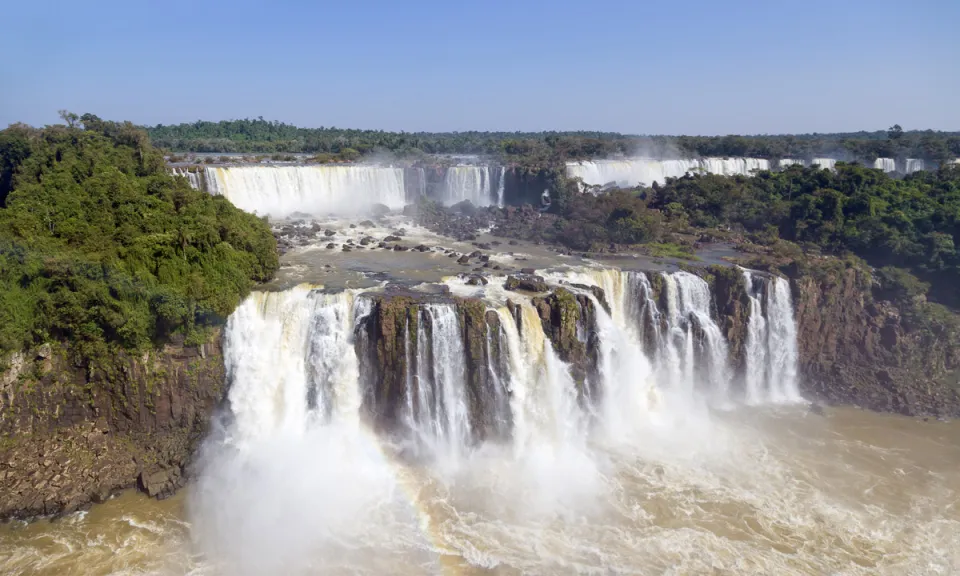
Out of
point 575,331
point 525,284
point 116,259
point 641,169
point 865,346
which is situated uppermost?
point 641,169

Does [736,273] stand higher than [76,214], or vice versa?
[76,214]

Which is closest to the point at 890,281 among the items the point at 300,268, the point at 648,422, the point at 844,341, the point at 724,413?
the point at 844,341

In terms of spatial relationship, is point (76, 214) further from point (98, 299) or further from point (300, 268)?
point (300, 268)

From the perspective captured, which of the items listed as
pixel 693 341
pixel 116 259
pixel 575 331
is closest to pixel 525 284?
pixel 575 331

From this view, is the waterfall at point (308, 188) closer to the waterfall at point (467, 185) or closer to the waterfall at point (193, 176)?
the waterfall at point (193, 176)

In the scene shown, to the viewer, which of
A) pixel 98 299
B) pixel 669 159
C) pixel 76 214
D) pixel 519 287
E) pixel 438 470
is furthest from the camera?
pixel 669 159

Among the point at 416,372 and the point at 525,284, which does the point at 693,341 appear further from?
the point at 416,372

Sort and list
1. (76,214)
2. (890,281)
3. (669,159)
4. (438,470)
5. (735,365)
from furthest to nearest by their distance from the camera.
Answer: (669,159)
(890,281)
(735,365)
(76,214)
(438,470)
